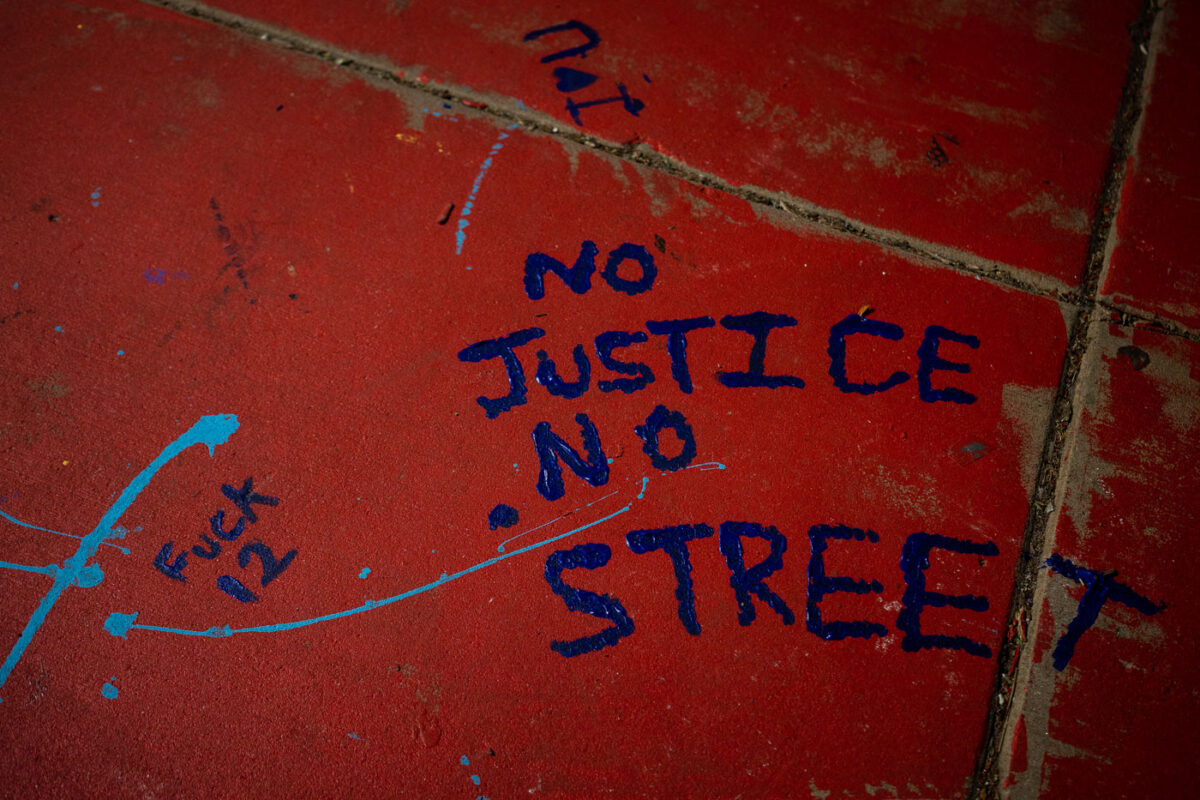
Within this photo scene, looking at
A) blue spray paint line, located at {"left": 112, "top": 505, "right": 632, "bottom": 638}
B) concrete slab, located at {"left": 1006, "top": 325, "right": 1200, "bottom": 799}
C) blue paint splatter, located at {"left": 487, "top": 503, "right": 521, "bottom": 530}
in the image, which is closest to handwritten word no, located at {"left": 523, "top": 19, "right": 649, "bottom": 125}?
blue paint splatter, located at {"left": 487, "top": 503, "right": 521, "bottom": 530}

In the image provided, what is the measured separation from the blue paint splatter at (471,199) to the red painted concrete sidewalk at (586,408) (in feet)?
0.06

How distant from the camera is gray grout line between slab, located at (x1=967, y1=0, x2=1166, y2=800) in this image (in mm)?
1793

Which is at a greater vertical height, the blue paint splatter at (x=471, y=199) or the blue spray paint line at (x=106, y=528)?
the blue paint splatter at (x=471, y=199)

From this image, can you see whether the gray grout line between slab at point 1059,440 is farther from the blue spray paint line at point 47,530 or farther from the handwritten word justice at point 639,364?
the blue spray paint line at point 47,530

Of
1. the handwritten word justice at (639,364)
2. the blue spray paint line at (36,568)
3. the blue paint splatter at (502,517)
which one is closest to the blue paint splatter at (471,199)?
the handwritten word justice at (639,364)

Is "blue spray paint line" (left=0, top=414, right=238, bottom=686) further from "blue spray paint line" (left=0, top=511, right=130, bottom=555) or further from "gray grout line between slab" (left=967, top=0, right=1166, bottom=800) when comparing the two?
"gray grout line between slab" (left=967, top=0, right=1166, bottom=800)

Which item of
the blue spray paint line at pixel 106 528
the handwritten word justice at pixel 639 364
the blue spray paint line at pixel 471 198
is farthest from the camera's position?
the blue spray paint line at pixel 471 198

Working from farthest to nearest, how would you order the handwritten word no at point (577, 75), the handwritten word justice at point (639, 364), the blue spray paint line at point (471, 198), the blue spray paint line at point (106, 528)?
the handwritten word no at point (577, 75) → the blue spray paint line at point (471, 198) → the handwritten word justice at point (639, 364) → the blue spray paint line at point (106, 528)

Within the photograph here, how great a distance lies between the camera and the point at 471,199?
2113 millimetres

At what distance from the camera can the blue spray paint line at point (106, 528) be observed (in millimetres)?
1751

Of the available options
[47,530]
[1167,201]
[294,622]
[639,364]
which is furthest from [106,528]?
[1167,201]

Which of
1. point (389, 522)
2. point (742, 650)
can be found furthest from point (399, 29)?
point (742, 650)

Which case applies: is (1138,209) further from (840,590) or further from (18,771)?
(18,771)

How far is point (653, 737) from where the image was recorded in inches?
69.1
